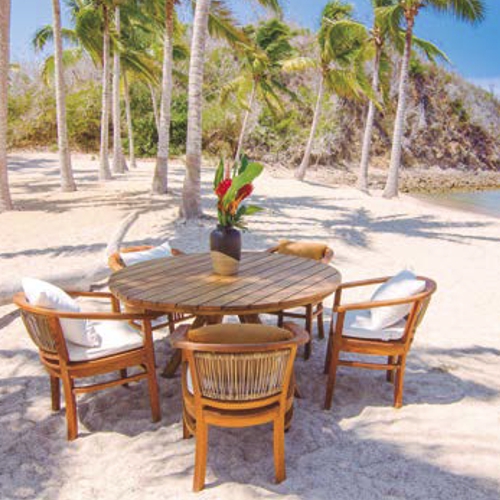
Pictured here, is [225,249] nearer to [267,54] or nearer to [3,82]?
[3,82]

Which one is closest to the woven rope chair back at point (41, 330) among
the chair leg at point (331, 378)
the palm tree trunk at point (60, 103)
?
the chair leg at point (331, 378)

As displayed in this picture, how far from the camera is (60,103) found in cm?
1080

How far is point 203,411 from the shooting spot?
6.50ft

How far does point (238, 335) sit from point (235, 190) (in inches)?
33.7

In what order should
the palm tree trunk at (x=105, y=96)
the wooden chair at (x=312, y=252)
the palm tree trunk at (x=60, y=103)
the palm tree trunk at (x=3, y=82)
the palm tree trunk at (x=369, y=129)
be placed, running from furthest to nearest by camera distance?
the palm tree trunk at (x=369, y=129), the palm tree trunk at (x=105, y=96), the palm tree trunk at (x=60, y=103), the palm tree trunk at (x=3, y=82), the wooden chair at (x=312, y=252)

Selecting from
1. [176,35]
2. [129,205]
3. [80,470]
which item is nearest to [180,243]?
[129,205]

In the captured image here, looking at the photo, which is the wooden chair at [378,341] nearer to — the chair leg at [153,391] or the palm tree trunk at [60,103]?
the chair leg at [153,391]

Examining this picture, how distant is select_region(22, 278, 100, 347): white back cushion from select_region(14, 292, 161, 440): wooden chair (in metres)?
0.04

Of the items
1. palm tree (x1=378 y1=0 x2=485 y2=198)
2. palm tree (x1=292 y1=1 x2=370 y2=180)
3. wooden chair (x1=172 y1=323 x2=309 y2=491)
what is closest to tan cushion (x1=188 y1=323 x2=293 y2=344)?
wooden chair (x1=172 y1=323 x2=309 y2=491)

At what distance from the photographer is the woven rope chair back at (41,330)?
89.6 inches

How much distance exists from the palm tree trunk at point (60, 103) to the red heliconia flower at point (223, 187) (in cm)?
957

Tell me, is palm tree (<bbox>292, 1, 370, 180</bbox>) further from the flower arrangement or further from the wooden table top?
the flower arrangement

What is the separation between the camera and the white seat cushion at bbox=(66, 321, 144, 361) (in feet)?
7.84

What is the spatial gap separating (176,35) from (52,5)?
537cm
